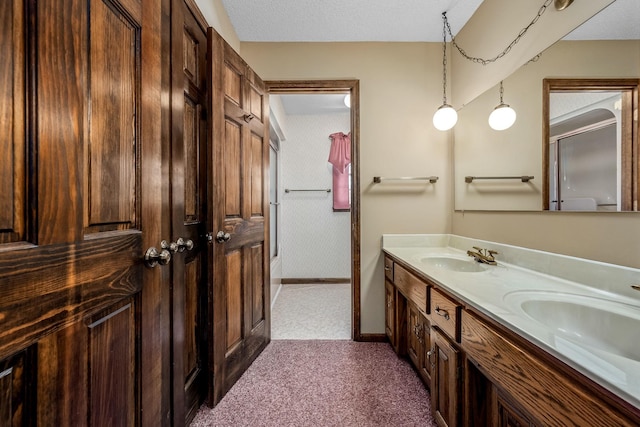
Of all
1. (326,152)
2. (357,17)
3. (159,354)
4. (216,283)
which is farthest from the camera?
(326,152)

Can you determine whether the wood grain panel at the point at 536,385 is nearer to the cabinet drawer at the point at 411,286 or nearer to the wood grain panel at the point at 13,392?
the cabinet drawer at the point at 411,286

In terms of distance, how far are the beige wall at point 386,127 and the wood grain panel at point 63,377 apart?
178 centimetres

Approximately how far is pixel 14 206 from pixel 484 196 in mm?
2114

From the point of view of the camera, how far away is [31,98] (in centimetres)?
52

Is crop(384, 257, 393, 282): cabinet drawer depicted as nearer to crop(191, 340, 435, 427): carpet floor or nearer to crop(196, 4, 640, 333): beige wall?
crop(196, 4, 640, 333): beige wall

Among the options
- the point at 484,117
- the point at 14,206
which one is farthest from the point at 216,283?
the point at 484,117

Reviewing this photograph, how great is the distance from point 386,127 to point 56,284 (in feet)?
6.97

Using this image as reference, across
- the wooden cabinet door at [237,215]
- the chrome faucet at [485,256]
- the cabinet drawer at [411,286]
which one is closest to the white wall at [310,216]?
the wooden cabinet door at [237,215]

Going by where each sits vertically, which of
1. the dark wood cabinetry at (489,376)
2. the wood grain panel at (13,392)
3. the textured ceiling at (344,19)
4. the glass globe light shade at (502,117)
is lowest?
the dark wood cabinetry at (489,376)

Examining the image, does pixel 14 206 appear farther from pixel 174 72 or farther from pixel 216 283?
pixel 216 283

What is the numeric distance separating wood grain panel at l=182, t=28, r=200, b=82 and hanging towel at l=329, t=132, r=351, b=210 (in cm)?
244

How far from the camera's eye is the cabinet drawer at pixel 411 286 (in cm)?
132

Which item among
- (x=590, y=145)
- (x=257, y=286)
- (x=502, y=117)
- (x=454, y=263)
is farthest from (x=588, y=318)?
(x=257, y=286)

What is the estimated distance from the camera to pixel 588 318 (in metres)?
0.84
